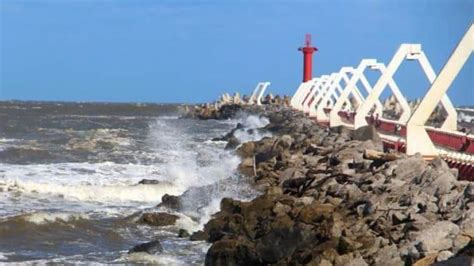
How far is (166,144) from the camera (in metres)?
33.2

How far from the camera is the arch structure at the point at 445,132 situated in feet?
38.5

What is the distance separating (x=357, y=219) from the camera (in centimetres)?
920

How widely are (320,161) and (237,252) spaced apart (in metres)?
7.13

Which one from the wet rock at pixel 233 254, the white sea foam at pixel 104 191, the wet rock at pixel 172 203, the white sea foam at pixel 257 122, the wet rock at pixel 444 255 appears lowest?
the white sea foam at pixel 104 191

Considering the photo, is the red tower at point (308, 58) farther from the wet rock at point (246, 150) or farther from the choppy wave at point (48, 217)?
the choppy wave at point (48, 217)

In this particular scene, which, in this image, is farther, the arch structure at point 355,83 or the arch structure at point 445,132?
the arch structure at point 355,83

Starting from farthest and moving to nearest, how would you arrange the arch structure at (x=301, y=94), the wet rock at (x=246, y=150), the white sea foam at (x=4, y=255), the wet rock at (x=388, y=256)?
the arch structure at (x=301, y=94)
the wet rock at (x=246, y=150)
the white sea foam at (x=4, y=255)
the wet rock at (x=388, y=256)

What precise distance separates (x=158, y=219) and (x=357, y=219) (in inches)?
179

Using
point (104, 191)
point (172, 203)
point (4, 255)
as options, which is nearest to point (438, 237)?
point (4, 255)

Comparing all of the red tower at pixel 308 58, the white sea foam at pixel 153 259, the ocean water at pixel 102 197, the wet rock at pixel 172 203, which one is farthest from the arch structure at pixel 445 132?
the red tower at pixel 308 58

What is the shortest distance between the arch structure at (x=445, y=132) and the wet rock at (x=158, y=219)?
3.90 metres

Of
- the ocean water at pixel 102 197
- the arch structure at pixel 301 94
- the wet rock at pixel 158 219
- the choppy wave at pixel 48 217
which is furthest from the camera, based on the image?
the arch structure at pixel 301 94

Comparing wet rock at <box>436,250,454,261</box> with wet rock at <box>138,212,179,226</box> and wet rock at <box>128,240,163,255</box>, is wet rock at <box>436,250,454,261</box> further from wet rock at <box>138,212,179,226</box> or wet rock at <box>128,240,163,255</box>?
wet rock at <box>138,212,179,226</box>

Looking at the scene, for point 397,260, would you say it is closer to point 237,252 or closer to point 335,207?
point 237,252
